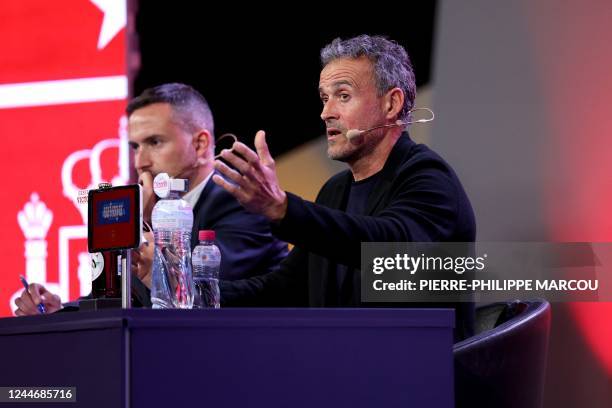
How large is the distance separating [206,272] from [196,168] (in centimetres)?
106

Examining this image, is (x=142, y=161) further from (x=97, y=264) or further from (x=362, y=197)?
(x=97, y=264)

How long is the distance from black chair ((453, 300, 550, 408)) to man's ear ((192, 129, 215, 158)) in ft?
4.78

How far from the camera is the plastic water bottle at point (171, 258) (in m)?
2.01

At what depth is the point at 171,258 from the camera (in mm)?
2033

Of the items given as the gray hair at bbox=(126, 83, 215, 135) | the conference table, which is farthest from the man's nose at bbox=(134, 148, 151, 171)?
the conference table

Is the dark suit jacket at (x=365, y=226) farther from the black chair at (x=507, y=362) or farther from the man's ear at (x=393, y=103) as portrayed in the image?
the black chair at (x=507, y=362)

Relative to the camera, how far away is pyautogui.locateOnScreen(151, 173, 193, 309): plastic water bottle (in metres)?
2.01

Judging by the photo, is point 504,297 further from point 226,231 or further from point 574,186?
point 226,231

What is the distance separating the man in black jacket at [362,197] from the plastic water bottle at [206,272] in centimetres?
17

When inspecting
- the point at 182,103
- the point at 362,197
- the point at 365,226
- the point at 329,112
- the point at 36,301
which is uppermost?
the point at 182,103

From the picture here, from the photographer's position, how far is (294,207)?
6.43 feet

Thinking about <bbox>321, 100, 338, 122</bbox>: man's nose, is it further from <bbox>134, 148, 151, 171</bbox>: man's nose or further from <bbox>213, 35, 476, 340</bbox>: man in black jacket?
<bbox>134, 148, 151, 171</bbox>: man's nose

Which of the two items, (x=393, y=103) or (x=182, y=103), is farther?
(x=182, y=103)

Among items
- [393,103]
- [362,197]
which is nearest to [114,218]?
[362,197]
